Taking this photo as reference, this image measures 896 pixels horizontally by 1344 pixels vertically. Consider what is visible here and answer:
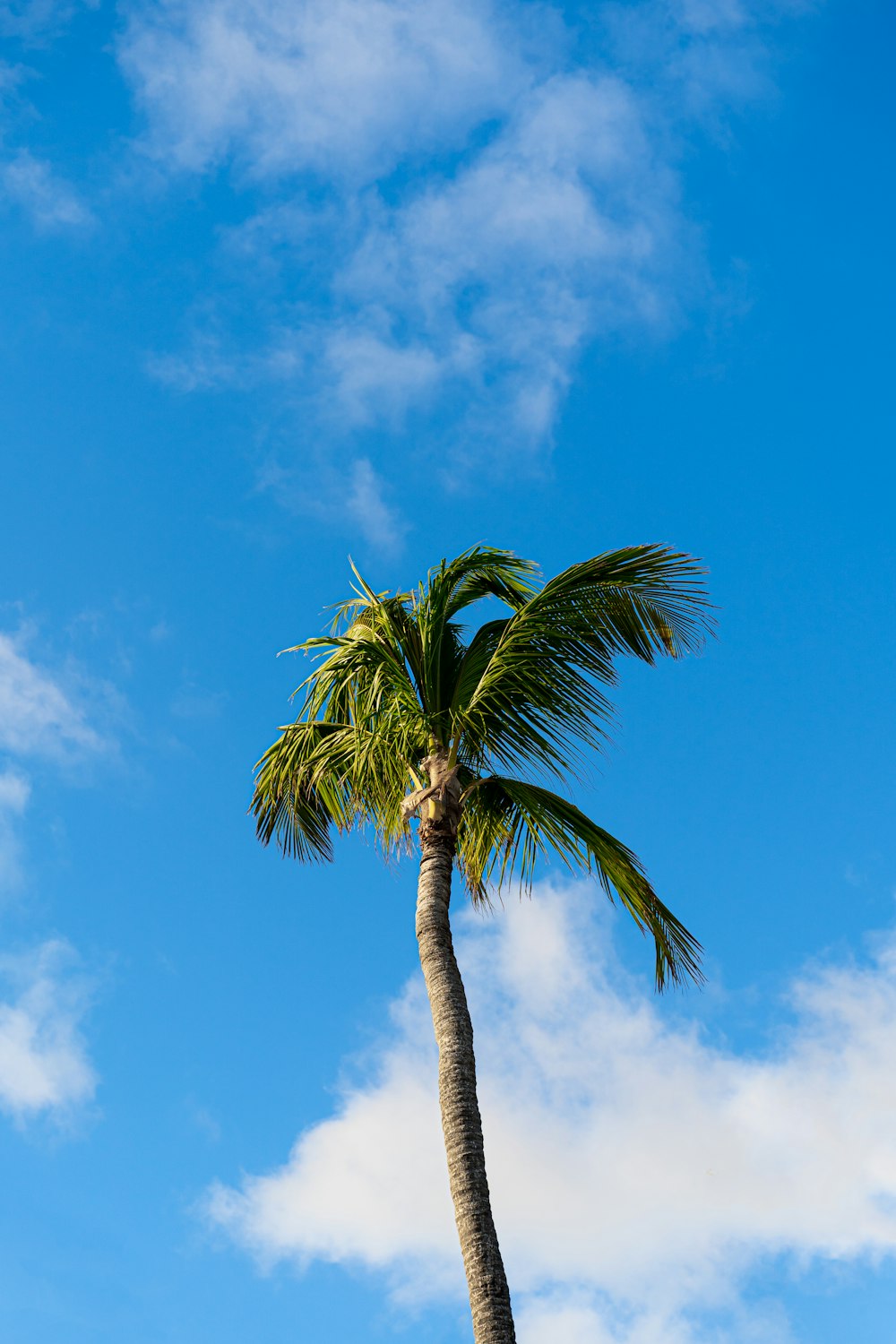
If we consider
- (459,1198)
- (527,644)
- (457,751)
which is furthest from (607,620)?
(459,1198)

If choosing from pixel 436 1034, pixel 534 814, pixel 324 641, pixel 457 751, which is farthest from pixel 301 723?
pixel 436 1034

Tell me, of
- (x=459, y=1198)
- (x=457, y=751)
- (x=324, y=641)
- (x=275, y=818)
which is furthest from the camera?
(x=275, y=818)

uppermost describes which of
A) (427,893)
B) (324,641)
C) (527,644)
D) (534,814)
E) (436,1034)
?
(324,641)

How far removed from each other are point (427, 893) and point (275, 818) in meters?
2.80

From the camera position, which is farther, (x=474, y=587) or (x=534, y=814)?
(x=474, y=587)

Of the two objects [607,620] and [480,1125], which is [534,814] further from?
[480,1125]

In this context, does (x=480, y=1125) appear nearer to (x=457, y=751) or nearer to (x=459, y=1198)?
(x=459, y=1198)

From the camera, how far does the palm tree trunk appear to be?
786cm

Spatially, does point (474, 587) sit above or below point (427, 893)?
above

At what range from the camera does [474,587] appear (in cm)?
1157

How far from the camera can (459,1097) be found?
28.3 ft

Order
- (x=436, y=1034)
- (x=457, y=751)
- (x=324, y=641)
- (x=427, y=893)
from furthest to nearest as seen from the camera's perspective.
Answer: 1. (x=324, y=641)
2. (x=457, y=751)
3. (x=427, y=893)
4. (x=436, y=1034)

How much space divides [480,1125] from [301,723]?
3935 millimetres

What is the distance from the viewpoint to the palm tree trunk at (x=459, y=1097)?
7859 millimetres
